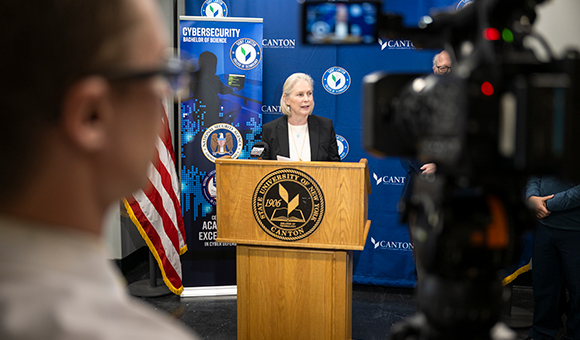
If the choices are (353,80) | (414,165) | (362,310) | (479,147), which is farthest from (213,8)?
(479,147)

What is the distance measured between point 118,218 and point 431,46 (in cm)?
368

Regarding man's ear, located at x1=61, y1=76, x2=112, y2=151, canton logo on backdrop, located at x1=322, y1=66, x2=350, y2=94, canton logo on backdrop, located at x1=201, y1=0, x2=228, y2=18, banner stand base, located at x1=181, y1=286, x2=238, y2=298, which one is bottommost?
banner stand base, located at x1=181, y1=286, x2=238, y2=298

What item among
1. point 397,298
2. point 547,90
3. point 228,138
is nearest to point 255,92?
point 228,138

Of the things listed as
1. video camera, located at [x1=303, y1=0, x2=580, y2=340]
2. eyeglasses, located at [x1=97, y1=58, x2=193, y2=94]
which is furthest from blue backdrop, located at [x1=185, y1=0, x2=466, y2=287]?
eyeglasses, located at [x1=97, y1=58, x2=193, y2=94]

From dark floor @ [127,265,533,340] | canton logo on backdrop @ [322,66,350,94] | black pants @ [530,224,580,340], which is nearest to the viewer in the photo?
black pants @ [530,224,580,340]

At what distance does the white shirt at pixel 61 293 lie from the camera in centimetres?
34

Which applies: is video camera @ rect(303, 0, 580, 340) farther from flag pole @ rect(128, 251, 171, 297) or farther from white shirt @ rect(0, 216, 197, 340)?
flag pole @ rect(128, 251, 171, 297)

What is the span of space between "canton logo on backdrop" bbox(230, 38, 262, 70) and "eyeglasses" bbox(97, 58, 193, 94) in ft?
10.8

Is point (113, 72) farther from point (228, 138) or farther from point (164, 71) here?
point (228, 138)

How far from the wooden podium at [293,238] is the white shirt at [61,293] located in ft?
6.04

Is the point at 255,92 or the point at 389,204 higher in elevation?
the point at 255,92

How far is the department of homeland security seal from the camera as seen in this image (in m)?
3.67

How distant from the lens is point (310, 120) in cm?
328

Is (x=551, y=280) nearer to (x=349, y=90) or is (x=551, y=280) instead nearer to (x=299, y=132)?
(x=299, y=132)
